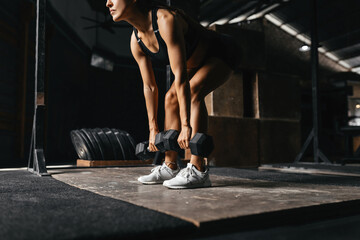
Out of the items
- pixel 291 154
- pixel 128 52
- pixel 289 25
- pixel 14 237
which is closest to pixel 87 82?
pixel 128 52

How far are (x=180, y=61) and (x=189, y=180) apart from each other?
0.54m

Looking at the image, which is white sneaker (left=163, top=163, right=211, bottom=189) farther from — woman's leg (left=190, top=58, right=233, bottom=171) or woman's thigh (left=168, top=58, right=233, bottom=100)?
woman's thigh (left=168, top=58, right=233, bottom=100)

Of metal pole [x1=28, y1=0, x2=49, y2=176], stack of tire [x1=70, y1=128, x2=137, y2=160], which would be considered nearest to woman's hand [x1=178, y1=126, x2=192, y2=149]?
metal pole [x1=28, y1=0, x2=49, y2=176]

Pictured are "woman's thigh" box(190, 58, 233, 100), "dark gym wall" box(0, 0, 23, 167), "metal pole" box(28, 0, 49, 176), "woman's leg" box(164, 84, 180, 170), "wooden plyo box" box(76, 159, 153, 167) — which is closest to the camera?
"woman's thigh" box(190, 58, 233, 100)

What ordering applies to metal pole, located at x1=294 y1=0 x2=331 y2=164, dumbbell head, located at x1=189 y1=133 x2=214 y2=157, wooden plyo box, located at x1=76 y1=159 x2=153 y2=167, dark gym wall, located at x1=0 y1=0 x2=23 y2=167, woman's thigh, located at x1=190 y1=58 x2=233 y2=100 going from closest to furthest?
dumbbell head, located at x1=189 y1=133 x2=214 y2=157
woman's thigh, located at x1=190 y1=58 x2=233 y2=100
wooden plyo box, located at x1=76 y1=159 x2=153 y2=167
metal pole, located at x1=294 y1=0 x2=331 y2=164
dark gym wall, located at x1=0 y1=0 x2=23 y2=167

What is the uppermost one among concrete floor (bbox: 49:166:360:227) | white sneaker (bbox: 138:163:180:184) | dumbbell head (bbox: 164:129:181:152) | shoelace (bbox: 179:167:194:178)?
dumbbell head (bbox: 164:129:181:152)

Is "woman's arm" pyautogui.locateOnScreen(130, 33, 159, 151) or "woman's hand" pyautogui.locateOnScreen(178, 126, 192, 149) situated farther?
"woman's arm" pyautogui.locateOnScreen(130, 33, 159, 151)

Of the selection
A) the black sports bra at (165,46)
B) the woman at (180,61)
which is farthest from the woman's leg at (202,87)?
the black sports bra at (165,46)

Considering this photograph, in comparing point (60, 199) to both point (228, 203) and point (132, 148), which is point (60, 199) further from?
point (132, 148)

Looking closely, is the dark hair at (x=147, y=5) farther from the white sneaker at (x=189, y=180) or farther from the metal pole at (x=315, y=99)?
the metal pole at (x=315, y=99)

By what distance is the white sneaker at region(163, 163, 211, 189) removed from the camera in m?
1.40

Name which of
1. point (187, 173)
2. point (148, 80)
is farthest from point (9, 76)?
point (187, 173)

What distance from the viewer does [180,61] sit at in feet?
4.50

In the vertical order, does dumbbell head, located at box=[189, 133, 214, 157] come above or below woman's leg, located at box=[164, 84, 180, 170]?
below
